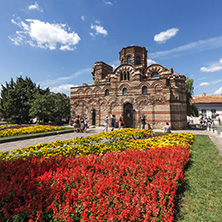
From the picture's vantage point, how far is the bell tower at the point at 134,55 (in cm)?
2727

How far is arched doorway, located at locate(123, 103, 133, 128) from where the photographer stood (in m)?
20.4

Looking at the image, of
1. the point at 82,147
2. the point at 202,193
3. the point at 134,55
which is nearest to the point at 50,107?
the point at 134,55

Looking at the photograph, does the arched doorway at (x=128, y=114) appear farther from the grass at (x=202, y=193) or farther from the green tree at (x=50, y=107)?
the grass at (x=202, y=193)

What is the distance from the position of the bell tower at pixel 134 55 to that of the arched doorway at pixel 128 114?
1092 cm

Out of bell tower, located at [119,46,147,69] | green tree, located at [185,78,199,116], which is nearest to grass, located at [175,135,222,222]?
green tree, located at [185,78,199,116]

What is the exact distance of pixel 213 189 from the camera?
394cm

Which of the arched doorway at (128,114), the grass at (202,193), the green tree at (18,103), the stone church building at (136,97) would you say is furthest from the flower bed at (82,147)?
the green tree at (18,103)

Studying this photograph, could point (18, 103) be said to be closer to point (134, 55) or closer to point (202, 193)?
point (134, 55)

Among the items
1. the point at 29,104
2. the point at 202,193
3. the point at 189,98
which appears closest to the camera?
the point at 202,193

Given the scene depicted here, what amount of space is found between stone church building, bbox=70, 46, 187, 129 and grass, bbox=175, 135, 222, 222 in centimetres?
1312

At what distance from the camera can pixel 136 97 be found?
20.1 m

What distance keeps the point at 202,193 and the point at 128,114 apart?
55.9ft

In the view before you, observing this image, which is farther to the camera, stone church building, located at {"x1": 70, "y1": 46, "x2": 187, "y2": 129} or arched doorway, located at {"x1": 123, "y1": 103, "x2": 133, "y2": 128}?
arched doorway, located at {"x1": 123, "y1": 103, "x2": 133, "y2": 128}

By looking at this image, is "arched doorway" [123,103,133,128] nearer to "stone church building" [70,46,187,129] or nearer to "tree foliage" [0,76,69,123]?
"stone church building" [70,46,187,129]
